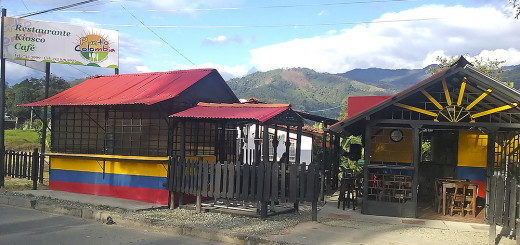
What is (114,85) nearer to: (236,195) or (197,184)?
(197,184)

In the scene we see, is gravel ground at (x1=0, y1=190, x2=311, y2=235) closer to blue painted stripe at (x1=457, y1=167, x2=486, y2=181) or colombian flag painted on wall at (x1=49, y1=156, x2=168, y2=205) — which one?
colombian flag painted on wall at (x1=49, y1=156, x2=168, y2=205)

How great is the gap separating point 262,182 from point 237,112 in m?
1.77

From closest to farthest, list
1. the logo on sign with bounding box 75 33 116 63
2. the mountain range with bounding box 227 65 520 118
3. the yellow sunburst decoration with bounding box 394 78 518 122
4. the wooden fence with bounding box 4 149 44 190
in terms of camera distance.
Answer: the yellow sunburst decoration with bounding box 394 78 518 122 < the wooden fence with bounding box 4 149 44 190 < the logo on sign with bounding box 75 33 116 63 < the mountain range with bounding box 227 65 520 118

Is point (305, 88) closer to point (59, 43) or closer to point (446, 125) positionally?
point (59, 43)

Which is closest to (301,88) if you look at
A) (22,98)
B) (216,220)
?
(22,98)

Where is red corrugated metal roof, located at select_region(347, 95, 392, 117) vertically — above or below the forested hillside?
below

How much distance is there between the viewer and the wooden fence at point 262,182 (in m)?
9.40

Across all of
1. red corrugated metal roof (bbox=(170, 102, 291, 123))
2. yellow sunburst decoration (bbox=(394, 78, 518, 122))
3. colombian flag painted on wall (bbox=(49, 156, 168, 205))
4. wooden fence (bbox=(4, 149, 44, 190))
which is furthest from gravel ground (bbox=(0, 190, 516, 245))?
wooden fence (bbox=(4, 149, 44, 190))

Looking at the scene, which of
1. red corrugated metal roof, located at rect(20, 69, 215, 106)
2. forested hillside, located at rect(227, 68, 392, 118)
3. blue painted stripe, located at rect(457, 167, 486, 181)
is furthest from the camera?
forested hillside, located at rect(227, 68, 392, 118)

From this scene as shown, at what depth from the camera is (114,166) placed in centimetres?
1238

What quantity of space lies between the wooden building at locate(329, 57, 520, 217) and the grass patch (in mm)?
27436

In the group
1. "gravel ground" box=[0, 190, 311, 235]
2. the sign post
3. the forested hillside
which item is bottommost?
"gravel ground" box=[0, 190, 311, 235]

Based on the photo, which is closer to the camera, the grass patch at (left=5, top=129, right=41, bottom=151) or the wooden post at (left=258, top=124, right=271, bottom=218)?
the wooden post at (left=258, top=124, right=271, bottom=218)

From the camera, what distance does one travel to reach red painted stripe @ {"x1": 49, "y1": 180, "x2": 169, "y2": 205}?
37.5 feet
